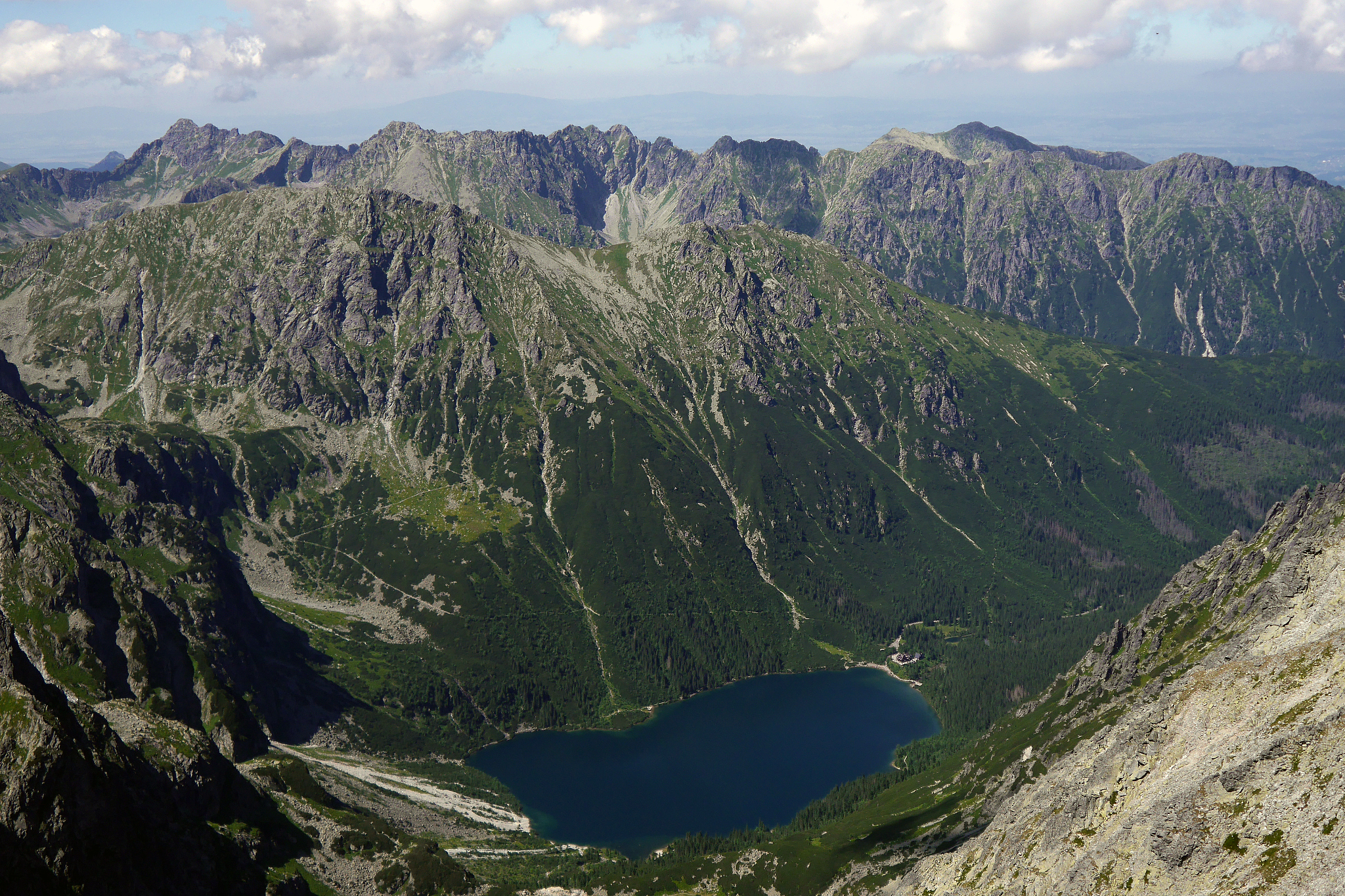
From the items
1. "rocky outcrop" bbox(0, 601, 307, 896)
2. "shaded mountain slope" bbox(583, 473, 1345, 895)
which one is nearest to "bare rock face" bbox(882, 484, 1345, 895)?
"shaded mountain slope" bbox(583, 473, 1345, 895)

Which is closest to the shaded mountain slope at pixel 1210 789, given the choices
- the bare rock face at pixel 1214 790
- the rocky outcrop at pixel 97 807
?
the bare rock face at pixel 1214 790

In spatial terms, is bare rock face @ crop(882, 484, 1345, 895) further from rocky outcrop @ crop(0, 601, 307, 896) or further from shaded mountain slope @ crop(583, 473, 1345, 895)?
rocky outcrop @ crop(0, 601, 307, 896)

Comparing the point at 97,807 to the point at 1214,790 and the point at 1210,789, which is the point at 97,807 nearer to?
the point at 1210,789

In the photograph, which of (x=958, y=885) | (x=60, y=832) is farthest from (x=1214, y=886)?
(x=60, y=832)

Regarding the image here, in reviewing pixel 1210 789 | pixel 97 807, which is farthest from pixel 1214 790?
pixel 97 807

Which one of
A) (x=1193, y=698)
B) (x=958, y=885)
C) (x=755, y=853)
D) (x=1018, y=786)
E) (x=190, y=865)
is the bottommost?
(x=755, y=853)

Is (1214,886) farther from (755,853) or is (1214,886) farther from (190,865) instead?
(755,853)

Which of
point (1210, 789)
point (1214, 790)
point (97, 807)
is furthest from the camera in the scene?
point (97, 807)

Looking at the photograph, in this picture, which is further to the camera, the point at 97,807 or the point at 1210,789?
the point at 97,807

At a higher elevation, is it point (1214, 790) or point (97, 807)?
point (1214, 790)
